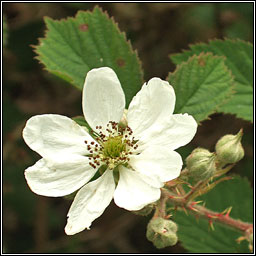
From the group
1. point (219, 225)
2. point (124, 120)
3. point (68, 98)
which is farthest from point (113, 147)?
point (68, 98)

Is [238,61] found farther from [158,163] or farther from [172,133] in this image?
[158,163]

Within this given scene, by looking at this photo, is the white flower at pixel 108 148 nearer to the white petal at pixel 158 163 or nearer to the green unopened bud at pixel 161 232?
the white petal at pixel 158 163

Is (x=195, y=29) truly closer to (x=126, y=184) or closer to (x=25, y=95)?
(x=25, y=95)

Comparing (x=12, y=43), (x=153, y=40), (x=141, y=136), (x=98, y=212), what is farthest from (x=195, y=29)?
(x=98, y=212)

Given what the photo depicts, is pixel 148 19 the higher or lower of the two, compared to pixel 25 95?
higher

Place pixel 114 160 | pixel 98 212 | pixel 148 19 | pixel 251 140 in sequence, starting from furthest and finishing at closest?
pixel 148 19 < pixel 251 140 < pixel 114 160 < pixel 98 212

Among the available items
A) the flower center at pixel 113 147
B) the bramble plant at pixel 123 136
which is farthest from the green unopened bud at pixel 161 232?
the flower center at pixel 113 147
